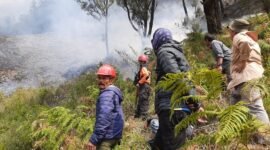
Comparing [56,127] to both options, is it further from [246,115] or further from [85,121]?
[246,115]

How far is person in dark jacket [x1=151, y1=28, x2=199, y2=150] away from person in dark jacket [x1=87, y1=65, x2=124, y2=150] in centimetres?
43

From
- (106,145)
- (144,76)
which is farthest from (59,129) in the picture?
(106,145)

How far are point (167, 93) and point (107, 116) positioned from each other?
65 cm

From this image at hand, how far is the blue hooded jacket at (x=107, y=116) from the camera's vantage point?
4691mm

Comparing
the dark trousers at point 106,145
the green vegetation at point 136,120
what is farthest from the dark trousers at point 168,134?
the dark trousers at point 106,145

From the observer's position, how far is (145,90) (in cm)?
930

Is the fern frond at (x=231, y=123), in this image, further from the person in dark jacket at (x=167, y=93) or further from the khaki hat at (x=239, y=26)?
the khaki hat at (x=239, y=26)

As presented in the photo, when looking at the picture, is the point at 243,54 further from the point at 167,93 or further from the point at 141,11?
the point at 141,11

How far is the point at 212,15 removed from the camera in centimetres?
1474

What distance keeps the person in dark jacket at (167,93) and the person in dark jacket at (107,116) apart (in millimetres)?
433

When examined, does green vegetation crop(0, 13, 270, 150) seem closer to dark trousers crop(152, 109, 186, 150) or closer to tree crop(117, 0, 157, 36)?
dark trousers crop(152, 109, 186, 150)

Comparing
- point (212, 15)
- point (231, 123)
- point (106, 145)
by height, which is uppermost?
point (212, 15)

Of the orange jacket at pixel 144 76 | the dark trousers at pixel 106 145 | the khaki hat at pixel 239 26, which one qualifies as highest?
the khaki hat at pixel 239 26

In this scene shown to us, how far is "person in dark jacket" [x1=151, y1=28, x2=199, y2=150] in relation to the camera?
4.58m
